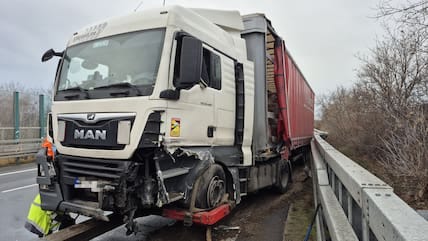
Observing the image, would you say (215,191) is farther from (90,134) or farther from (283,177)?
A: (283,177)

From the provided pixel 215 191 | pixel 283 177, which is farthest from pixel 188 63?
pixel 283 177

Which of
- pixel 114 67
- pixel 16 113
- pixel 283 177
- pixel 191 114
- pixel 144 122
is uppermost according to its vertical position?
pixel 114 67

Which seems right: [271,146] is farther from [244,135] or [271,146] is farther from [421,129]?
[421,129]

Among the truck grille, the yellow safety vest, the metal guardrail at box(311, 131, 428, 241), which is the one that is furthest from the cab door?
the yellow safety vest

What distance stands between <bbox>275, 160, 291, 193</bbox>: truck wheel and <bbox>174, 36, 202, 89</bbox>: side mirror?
14.2ft

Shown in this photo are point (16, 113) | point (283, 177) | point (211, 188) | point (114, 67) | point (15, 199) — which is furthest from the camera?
point (16, 113)

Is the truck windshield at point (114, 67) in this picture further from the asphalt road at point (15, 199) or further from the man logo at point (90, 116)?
the asphalt road at point (15, 199)

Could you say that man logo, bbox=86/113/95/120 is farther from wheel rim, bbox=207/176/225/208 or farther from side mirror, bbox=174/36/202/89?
wheel rim, bbox=207/176/225/208

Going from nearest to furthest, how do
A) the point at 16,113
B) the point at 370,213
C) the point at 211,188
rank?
the point at 370,213
the point at 211,188
the point at 16,113

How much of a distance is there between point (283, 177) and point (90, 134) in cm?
Answer: 532

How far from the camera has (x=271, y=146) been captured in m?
6.71

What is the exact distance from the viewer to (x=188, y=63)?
372cm

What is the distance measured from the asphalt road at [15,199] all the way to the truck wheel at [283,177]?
16.8ft

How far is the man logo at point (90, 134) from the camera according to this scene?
359 centimetres
